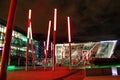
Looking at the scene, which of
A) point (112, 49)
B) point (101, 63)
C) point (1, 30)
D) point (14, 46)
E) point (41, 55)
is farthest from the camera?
point (41, 55)

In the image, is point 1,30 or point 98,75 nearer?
point 98,75

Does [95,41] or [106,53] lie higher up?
[95,41]

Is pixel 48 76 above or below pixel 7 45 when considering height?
below

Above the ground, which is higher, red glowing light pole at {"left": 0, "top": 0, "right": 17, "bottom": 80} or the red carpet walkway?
red glowing light pole at {"left": 0, "top": 0, "right": 17, "bottom": 80}

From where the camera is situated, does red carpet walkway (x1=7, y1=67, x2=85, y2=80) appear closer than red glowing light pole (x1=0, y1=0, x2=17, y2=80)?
No

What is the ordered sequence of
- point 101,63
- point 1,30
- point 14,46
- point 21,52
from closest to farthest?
point 101,63, point 1,30, point 14,46, point 21,52

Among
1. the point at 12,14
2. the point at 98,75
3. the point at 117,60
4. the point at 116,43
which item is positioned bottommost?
the point at 98,75

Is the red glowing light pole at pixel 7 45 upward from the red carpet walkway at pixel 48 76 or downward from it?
upward

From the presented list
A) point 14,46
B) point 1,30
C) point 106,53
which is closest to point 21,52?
point 14,46

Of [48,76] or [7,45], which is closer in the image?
[7,45]

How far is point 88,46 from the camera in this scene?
78375 millimetres

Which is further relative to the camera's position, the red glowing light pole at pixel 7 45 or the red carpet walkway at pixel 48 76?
the red carpet walkway at pixel 48 76

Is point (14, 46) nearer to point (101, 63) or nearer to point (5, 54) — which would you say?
point (101, 63)

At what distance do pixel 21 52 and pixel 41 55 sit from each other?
17.3m
